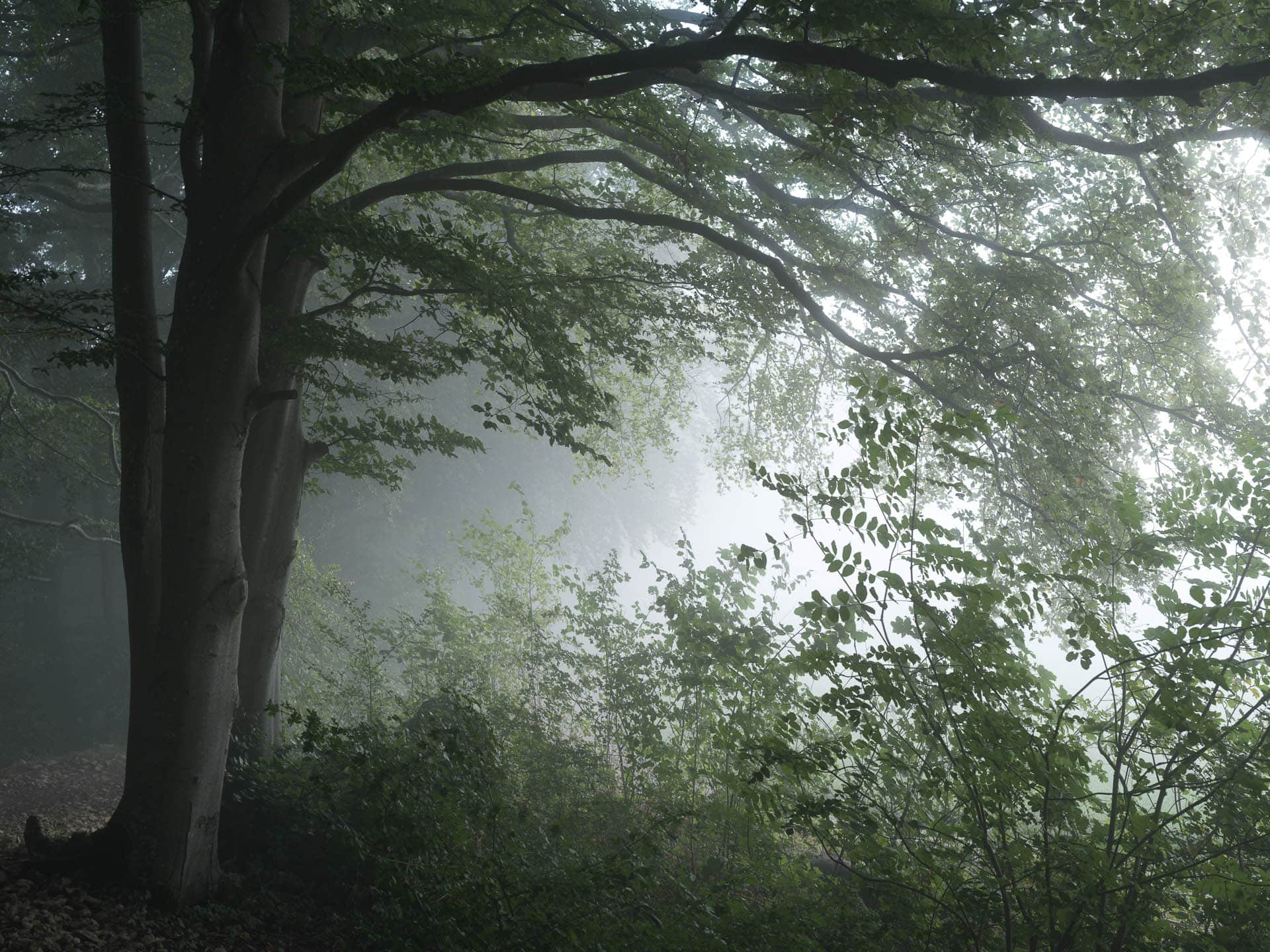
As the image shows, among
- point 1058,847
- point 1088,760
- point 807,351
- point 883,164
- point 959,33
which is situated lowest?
point 1058,847

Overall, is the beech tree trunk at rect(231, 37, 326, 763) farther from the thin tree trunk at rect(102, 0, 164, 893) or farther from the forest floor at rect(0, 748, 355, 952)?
the forest floor at rect(0, 748, 355, 952)

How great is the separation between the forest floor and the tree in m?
0.26

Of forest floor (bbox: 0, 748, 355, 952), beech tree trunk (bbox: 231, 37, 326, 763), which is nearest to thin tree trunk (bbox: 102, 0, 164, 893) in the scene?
forest floor (bbox: 0, 748, 355, 952)

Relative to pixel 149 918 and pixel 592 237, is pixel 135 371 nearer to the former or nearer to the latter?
pixel 149 918

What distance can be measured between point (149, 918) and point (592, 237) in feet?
28.7

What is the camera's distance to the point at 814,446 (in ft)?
42.5

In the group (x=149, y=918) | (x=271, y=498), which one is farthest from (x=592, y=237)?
(x=149, y=918)

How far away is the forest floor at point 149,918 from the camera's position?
166 inches

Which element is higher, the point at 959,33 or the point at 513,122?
the point at 513,122

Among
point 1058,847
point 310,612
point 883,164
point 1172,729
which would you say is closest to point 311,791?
point 1058,847

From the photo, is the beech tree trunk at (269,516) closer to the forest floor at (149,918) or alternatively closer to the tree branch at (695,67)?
the forest floor at (149,918)

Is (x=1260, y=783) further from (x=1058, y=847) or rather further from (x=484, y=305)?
(x=484, y=305)

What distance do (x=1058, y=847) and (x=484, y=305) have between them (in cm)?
502

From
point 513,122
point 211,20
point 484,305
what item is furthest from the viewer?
point 513,122
